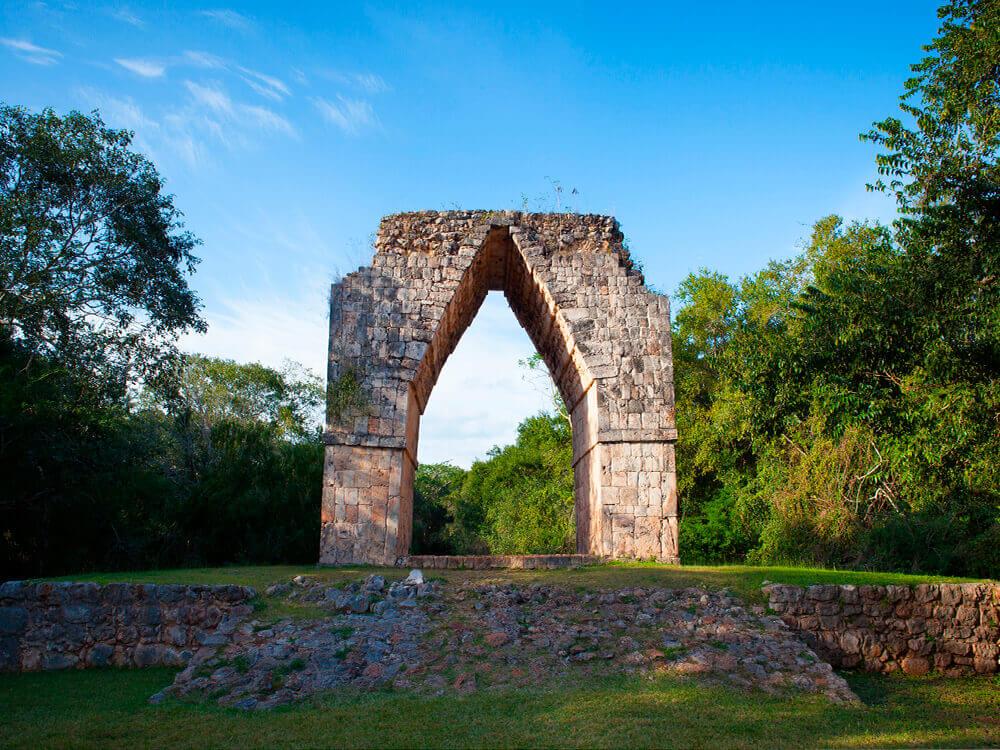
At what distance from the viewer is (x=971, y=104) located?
6605 mm

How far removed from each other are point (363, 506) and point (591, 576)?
3.36m

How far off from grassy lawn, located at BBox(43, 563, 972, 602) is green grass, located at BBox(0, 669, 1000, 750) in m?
1.64

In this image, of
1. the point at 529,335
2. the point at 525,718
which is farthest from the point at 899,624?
the point at 529,335

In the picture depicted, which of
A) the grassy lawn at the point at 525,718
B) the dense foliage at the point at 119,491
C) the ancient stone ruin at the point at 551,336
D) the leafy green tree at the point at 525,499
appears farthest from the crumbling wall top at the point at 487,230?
the leafy green tree at the point at 525,499

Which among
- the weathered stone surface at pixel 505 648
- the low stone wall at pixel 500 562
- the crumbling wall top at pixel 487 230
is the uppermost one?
the crumbling wall top at pixel 487 230

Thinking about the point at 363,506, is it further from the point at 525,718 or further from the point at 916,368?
the point at 916,368

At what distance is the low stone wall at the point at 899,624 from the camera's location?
21.1 ft

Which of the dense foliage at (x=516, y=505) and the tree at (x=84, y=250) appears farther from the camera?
the dense foliage at (x=516, y=505)

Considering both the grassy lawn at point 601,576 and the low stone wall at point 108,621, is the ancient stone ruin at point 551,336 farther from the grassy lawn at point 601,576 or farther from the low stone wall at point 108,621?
the low stone wall at point 108,621

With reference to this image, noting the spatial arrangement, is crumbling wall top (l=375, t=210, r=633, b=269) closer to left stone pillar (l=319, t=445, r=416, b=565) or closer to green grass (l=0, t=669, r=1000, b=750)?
left stone pillar (l=319, t=445, r=416, b=565)

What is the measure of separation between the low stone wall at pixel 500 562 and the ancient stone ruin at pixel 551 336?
0.93 feet

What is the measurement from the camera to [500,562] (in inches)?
353

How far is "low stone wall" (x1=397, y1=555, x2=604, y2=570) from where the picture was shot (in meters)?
8.91

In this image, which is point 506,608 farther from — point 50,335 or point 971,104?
point 50,335
